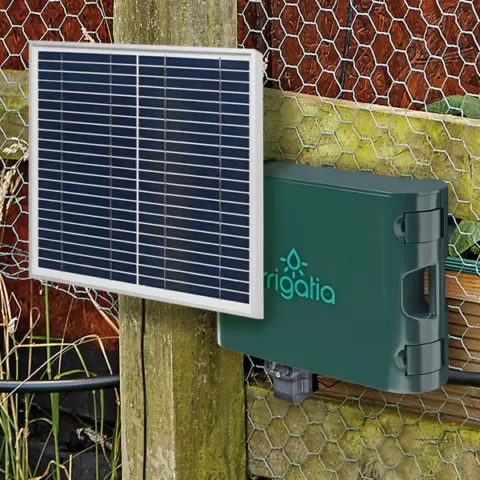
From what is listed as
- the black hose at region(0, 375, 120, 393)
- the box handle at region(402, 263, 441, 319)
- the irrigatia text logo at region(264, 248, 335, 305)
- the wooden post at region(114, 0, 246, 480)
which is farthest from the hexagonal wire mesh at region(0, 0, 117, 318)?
the box handle at region(402, 263, 441, 319)

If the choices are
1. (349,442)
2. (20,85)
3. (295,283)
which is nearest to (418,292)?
(295,283)

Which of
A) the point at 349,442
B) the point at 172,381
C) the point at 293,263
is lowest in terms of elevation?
the point at 349,442

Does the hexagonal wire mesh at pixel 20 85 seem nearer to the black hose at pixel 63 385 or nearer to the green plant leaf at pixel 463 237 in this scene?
the black hose at pixel 63 385

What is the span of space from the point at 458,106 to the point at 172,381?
72 cm

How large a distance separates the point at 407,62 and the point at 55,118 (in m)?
0.65

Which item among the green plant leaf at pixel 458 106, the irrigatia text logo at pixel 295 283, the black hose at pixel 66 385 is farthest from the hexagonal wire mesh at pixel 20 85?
the green plant leaf at pixel 458 106

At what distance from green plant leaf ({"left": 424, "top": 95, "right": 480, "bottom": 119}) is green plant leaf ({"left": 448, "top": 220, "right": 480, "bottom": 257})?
0.19 meters

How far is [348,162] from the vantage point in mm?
2143

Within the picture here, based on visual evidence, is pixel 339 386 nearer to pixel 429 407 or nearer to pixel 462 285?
pixel 429 407

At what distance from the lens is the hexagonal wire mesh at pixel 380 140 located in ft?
6.75

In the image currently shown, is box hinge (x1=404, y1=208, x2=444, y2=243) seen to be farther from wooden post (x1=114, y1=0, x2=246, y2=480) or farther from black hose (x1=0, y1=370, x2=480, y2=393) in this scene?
black hose (x1=0, y1=370, x2=480, y2=393)

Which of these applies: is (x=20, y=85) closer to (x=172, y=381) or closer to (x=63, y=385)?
(x=63, y=385)

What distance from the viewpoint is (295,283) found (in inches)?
78.7

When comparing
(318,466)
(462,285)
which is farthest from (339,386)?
(462,285)
